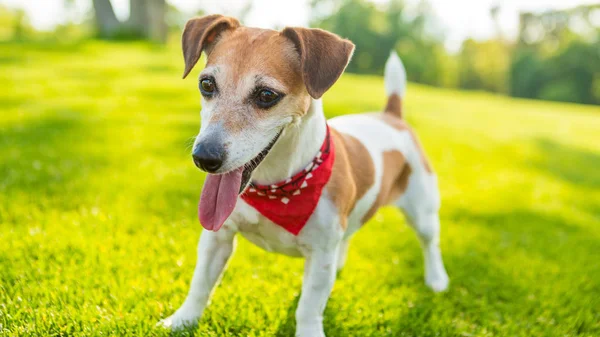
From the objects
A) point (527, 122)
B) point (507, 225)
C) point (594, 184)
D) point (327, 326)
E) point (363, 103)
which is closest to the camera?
point (327, 326)

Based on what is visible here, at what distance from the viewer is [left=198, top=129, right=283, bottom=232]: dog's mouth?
2748 millimetres

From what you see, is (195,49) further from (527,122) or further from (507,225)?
(527,122)

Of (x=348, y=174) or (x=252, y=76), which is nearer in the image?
(x=252, y=76)

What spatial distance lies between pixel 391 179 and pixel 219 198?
5.84 ft

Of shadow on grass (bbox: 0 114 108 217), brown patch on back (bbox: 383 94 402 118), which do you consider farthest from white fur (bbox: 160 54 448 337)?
shadow on grass (bbox: 0 114 108 217)

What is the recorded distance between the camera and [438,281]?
4.53 m

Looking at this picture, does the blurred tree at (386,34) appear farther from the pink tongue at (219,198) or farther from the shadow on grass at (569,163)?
the pink tongue at (219,198)

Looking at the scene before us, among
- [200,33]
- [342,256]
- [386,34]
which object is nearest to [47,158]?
[342,256]

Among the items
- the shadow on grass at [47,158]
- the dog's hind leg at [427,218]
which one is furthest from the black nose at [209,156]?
the shadow on grass at [47,158]

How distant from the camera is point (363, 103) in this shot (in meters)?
13.9

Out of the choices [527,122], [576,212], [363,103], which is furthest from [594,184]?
[527,122]

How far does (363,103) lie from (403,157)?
971 cm

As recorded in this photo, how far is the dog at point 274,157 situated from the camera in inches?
107

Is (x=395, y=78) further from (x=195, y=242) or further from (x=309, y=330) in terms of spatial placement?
(x=309, y=330)
